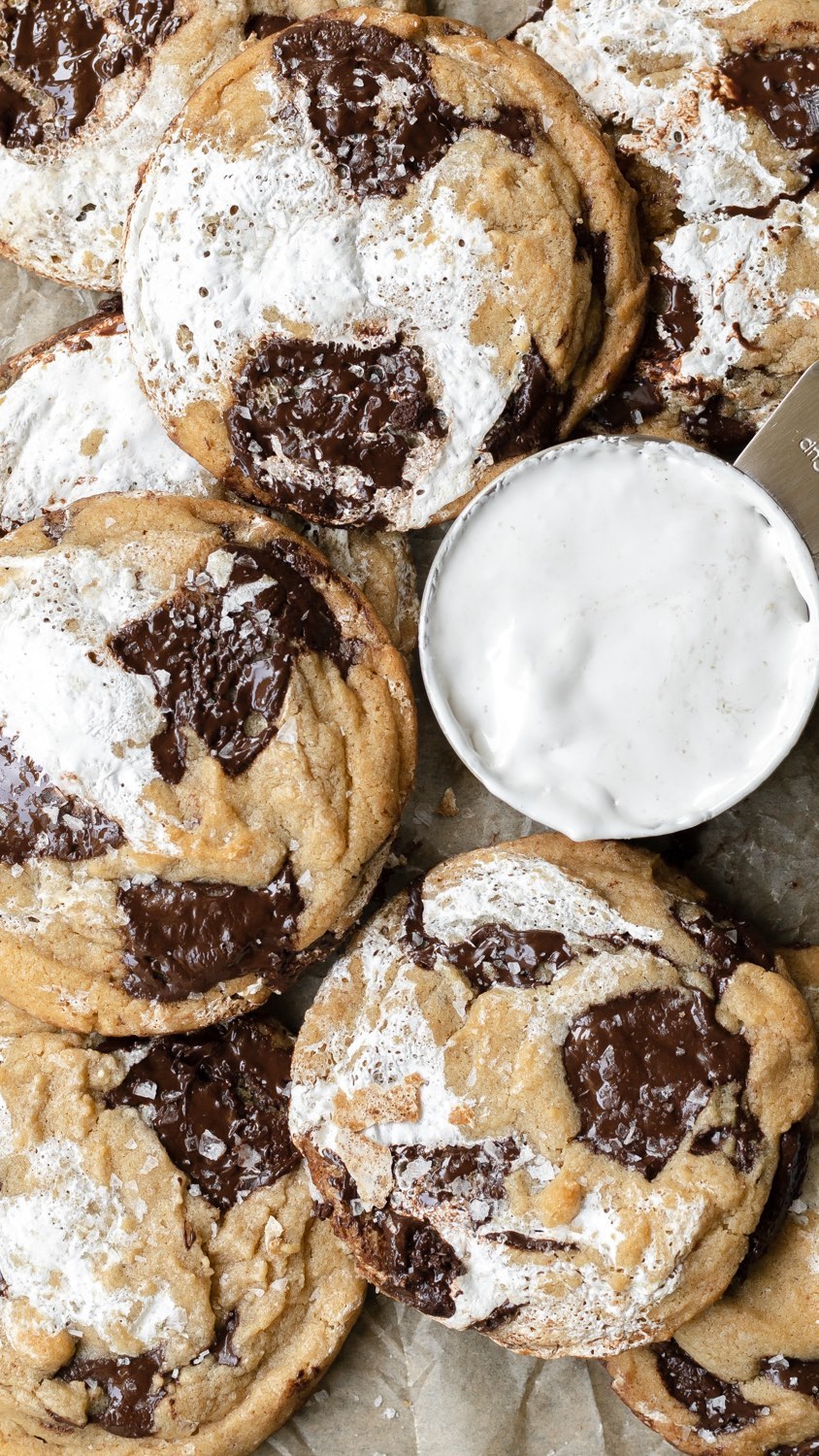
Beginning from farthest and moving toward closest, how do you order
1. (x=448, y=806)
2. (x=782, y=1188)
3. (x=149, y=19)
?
(x=448, y=806) < (x=149, y=19) < (x=782, y=1188)

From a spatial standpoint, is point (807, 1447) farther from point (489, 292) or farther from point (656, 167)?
point (656, 167)

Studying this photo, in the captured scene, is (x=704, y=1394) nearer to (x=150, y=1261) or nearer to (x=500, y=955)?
(x=500, y=955)

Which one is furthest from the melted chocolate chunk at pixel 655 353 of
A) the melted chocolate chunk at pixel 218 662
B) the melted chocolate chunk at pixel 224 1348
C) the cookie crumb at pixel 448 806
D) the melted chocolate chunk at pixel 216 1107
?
the melted chocolate chunk at pixel 224 1348

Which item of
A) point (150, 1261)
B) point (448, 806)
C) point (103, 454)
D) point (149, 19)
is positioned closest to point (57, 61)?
point (149, 19)

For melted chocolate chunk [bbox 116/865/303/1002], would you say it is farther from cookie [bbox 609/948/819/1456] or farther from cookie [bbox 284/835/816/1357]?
cookie [bbox 609/948/819/1456]

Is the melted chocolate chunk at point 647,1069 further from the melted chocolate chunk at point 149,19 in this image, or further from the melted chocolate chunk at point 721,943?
the melted chocolate chunk at point 149,19

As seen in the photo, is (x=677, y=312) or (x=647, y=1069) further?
(x=677, y=312)

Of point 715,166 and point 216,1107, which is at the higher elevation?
point 715,166
